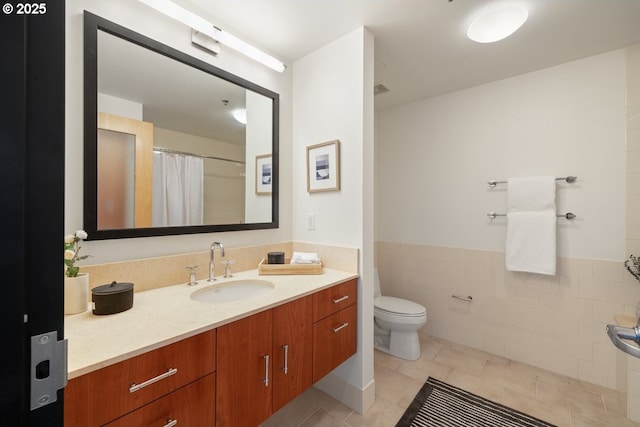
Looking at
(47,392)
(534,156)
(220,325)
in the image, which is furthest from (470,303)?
(47,392)

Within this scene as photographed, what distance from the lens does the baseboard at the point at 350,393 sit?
5.51ft

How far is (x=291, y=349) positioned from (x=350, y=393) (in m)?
0.73

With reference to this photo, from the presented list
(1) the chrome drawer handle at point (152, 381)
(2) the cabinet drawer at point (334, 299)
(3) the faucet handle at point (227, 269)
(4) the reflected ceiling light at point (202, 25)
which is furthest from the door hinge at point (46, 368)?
(4) the reflected ceiling light at point (202, 25)

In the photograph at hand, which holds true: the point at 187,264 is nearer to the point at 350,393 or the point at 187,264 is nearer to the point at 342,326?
the point at 342,326

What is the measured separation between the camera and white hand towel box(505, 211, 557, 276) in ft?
6.63

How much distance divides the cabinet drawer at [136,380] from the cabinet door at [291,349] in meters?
0.32

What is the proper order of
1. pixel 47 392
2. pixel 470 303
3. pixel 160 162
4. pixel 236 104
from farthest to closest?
pixel 470 303, pixel 236 104, pixel 160 162, pixel 47 392

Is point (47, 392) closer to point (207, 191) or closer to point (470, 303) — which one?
point (207, 191)

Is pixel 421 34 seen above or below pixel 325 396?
above

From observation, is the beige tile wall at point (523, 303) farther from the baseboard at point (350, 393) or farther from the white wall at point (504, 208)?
the baseboard at point (350, 393)

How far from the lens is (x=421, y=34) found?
5.72 feet

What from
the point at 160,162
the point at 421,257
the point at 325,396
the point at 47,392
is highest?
the point at 160,162

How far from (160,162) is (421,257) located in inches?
93.6

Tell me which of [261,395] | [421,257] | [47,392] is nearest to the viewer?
[47,392]
